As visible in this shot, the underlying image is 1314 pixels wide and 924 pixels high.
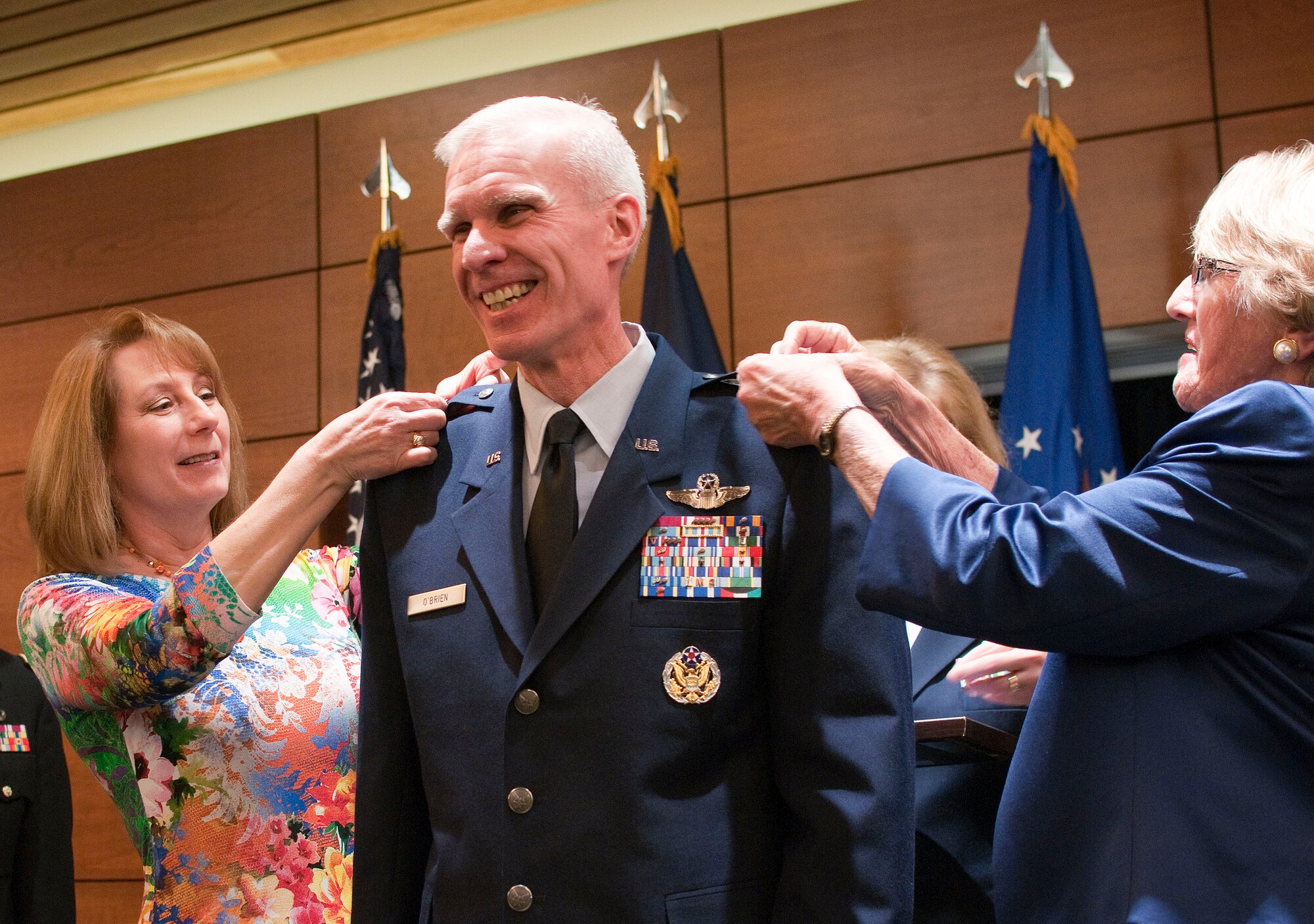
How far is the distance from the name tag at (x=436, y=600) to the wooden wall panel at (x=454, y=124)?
2770mm

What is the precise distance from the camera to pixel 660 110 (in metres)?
3.67

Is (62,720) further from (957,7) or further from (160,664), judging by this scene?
(957,7)

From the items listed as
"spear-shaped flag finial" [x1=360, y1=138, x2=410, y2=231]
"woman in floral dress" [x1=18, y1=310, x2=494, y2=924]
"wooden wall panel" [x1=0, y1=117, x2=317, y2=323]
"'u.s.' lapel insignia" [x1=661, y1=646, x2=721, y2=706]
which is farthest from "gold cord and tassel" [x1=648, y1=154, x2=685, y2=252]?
"'u.s.' lapel insignia" [x1=661, y1=646, x2=721, y2=706]

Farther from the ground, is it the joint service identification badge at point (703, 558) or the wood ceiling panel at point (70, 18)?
the wood ceiling panel at point (70, 18)

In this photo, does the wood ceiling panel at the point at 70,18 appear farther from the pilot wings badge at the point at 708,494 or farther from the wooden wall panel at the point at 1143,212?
the pilot wings badge at the point at 708,494

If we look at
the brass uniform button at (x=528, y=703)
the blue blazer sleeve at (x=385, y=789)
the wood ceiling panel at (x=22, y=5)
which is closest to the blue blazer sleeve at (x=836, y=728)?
the brass uniform button at (x=528, y=703)

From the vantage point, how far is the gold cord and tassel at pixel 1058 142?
11.4ft

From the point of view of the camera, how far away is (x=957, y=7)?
3883 millimetres

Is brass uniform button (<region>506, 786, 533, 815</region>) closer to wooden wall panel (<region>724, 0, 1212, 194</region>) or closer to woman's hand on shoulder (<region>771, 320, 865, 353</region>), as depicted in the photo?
woman's hand on shoulder (<region>771, 320, 865, 353</region>)

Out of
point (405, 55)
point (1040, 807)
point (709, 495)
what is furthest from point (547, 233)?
point (405, 55)

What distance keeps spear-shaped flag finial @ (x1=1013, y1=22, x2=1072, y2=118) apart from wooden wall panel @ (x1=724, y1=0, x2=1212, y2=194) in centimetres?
32

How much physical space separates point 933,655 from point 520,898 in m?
0.95

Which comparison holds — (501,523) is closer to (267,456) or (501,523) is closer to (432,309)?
(432,309)

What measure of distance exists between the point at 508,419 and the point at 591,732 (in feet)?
1.48
